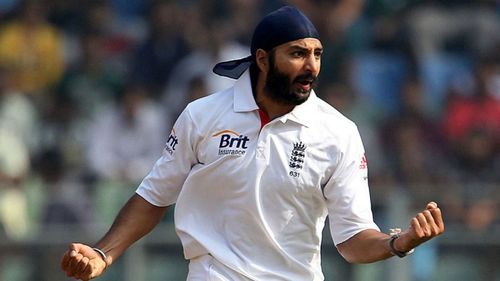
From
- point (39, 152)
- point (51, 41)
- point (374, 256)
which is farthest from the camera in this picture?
point (51, 41)

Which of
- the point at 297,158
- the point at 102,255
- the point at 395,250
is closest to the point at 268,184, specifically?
the point at 297,158

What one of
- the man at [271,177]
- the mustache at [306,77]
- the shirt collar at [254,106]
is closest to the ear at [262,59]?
the man at [271,177]

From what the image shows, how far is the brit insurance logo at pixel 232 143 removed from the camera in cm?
612

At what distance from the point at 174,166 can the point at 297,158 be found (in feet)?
2.07

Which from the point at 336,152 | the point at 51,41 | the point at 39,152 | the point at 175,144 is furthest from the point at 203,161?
the point at 51,41

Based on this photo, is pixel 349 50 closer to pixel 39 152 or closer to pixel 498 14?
pixel 498 14

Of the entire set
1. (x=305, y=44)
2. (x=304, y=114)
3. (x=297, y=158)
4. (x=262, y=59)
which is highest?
(x=305, y=44)

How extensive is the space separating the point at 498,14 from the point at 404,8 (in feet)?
3.22

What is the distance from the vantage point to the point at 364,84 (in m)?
13.1

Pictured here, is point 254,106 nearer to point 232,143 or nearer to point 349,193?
point 232,143

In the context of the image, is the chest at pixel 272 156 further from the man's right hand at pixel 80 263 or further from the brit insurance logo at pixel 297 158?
the man's right hand at pixel 80 263

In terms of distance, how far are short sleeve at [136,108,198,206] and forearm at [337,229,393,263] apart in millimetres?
836

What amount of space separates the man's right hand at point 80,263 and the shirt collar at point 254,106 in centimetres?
97

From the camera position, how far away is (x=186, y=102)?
40.7 feet
